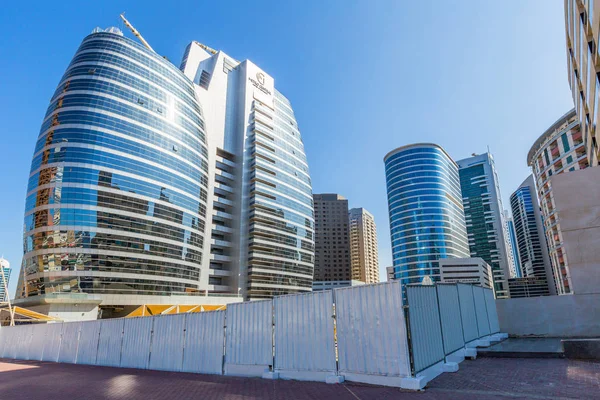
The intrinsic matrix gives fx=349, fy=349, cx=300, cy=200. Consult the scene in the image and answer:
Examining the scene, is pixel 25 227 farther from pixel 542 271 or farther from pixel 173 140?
pixel 542 271

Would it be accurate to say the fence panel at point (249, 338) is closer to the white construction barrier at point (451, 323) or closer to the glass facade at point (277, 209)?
the white construction barrier at point (451, 323)

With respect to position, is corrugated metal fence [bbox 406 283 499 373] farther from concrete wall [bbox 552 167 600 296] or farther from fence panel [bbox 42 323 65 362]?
fence panel [bbox 42 323 65 362]

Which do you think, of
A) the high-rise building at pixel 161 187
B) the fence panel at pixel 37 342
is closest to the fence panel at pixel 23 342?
the fence panel at pixel 37 342

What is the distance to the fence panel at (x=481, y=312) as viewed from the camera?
15113mm

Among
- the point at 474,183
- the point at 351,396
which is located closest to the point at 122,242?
the point at 351,396

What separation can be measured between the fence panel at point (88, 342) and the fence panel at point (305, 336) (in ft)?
42.4

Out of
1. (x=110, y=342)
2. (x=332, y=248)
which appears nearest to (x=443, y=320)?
(x=110, y=342)

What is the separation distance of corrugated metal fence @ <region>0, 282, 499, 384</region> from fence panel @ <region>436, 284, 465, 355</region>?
0.03 meters

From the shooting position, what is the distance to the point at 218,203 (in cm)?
9612

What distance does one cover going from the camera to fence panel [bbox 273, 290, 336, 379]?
10094mm

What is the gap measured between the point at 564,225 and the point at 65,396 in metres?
20.5

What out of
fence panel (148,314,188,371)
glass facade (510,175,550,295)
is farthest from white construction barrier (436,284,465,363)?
glass facade (510,175,550,295)

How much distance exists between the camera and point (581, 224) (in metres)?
16.0

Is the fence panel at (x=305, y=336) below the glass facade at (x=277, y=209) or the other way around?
below
